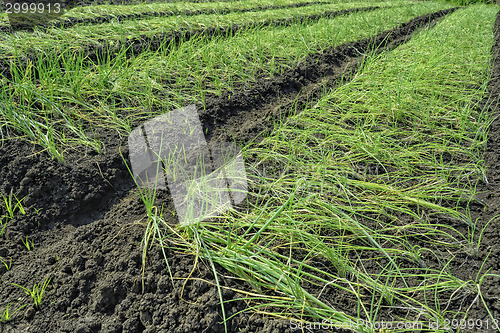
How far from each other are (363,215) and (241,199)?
25.6 inches

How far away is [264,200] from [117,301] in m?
0.87

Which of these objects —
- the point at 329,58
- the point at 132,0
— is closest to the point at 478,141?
the point at 329,58

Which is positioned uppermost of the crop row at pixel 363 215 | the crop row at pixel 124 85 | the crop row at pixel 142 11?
the crop row at pixel 142 11

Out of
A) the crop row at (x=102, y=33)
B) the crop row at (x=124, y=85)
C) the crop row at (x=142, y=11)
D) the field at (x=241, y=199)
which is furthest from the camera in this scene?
the crop row at (x=142, y=11)

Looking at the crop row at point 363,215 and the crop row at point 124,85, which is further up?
the crop row at point 124,85

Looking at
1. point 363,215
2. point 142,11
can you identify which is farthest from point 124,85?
point 142,11

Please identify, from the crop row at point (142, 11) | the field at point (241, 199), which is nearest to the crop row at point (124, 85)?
the field at point (241, 199)

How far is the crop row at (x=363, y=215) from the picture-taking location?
126 centimetres

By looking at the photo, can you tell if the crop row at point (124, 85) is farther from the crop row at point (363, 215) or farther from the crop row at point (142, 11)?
the crop row at point (142, 11)

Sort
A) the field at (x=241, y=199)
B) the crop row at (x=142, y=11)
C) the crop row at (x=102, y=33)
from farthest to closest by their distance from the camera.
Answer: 1. the crop row at (x=142, y=11)
2. the crop row at (x=102, y=33)
3. the field at (x=241, y=199)

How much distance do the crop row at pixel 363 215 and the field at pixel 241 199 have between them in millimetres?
12

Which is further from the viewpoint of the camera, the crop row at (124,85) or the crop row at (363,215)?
the crop row at (124,85)

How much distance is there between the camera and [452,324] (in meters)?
1.14

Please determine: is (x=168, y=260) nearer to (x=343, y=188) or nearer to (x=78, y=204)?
(x=78, y=204)
